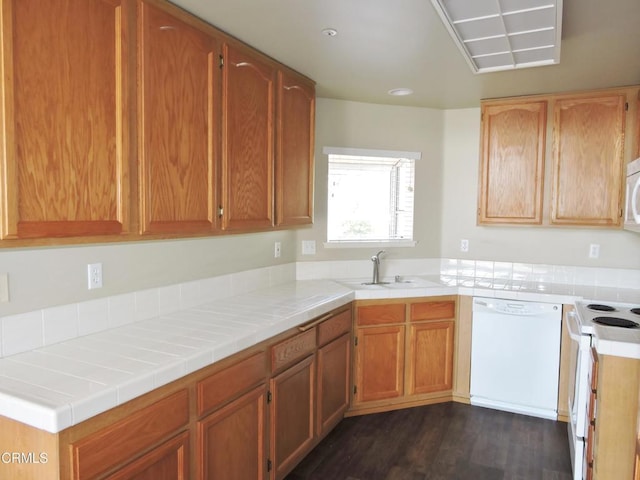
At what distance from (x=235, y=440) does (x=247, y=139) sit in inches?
58.7

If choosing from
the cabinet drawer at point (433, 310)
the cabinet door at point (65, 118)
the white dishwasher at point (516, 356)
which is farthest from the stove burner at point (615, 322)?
the cabinet door at point (65, 118)

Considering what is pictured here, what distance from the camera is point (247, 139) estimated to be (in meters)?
2.46

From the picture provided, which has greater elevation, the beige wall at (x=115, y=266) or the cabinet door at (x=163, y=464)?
the beige wall at (x=115, y=266)

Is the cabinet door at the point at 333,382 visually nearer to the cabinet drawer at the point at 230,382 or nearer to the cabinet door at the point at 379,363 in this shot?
the cabinet door at the point at 379,363

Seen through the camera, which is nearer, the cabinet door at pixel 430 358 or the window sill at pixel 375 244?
the cabinet door at pixel 430 358

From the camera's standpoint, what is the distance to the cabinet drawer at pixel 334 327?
8.77 ft

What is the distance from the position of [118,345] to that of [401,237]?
261cm

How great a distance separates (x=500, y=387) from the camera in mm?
3316

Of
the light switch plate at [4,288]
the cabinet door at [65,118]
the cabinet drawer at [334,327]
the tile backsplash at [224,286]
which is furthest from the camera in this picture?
the cabinet drawer at [334,327]

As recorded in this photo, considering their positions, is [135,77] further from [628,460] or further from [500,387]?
[500,387]

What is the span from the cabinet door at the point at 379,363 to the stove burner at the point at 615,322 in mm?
1245

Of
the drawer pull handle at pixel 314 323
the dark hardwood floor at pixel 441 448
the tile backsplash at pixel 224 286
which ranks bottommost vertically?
the dark hardwood floor at pixel 441 448
